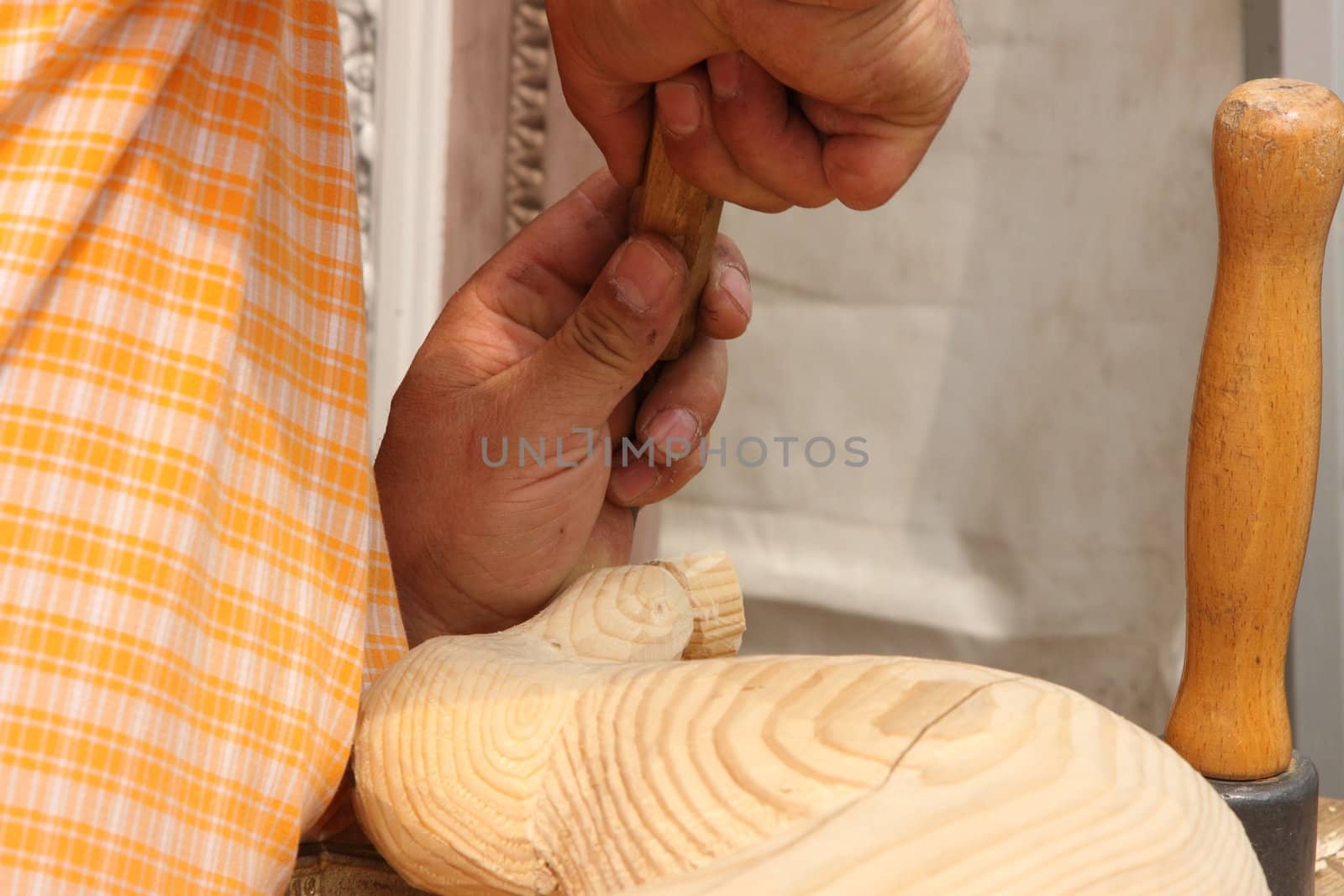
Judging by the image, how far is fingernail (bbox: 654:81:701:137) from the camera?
0.41 meters

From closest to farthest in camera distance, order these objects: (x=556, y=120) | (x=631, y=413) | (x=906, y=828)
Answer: (x=906, y=828), (x=631, y=413), (x=556, y=120)

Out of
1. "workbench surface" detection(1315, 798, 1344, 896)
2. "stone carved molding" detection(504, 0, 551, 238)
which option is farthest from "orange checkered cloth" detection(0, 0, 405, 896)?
"stone carved molding" detection(504, 0, 551, 238)

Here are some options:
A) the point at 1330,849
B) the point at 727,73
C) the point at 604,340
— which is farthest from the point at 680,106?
the point at 1330,849

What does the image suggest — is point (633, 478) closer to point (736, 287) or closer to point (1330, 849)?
point (736, 287)

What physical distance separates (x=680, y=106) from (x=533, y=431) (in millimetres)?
191

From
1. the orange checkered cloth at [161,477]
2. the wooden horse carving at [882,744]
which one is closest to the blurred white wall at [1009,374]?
the wooden horse carving at [882,744]

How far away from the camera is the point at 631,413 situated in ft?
2.09

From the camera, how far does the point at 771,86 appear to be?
405 millimetres

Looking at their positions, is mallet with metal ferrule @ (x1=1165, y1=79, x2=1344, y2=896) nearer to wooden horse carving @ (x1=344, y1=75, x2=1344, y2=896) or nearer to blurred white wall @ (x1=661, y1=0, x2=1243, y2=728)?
wooden horse carving @ (x1=344, y1=75, x2=1344, y2=896)

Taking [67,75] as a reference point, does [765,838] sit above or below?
below

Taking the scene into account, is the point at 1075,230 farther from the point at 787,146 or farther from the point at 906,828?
the point at 906,828

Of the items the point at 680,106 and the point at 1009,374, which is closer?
the point at 680,106

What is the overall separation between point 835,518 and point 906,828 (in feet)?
3.25

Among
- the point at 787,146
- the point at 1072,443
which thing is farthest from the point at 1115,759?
the point at 1072,443
